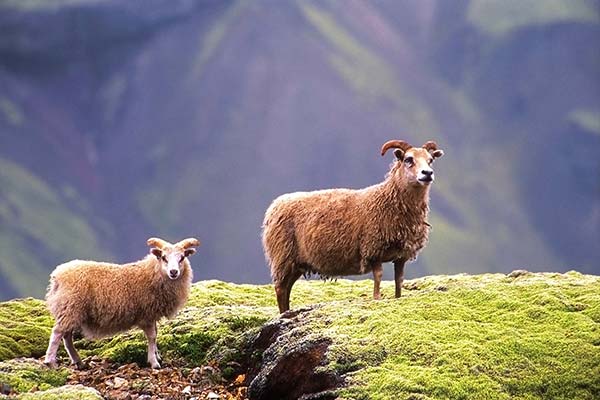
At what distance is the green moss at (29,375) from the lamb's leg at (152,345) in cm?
145

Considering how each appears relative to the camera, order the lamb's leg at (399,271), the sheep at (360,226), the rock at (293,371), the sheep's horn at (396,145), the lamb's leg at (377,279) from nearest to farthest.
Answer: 1. the rock at (293,371)
2. the lamb's leg at (377,279)
3. the sheep at (360,226)
4. the sheep's horn at (396,145)
5. the lamb's leg at (399,271)

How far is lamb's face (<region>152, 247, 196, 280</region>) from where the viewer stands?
46.4 feet

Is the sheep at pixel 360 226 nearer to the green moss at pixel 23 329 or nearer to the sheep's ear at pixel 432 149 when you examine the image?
the sheep's ear at pixel 432 149

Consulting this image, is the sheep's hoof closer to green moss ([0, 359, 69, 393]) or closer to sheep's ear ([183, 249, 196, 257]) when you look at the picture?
green moss ([0, 359, 69, 393])

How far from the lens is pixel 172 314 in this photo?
1463 centimetres

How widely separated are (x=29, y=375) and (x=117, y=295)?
2.50 m

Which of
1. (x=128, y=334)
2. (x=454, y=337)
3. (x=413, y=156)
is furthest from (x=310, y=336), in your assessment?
(x=128, y=334)

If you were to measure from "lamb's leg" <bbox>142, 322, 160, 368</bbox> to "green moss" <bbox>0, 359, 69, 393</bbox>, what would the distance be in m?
1.45

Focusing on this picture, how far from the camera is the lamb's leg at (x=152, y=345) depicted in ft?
44.9

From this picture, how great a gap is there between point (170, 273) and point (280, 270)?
2206 millimetres

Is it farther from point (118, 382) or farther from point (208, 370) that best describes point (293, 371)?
point (118, 382)

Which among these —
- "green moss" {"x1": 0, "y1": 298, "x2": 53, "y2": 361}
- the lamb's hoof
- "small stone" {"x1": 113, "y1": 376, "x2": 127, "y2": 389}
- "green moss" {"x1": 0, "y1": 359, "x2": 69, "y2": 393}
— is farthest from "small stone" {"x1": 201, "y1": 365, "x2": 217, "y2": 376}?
"green moss" {"x1": 0, "y1": 298, "x2": 53, "y2": 361}

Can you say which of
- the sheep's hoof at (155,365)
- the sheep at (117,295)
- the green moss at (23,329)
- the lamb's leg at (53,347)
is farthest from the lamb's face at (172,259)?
the green moss at (23,329)

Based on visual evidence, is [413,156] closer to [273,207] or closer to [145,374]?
[273,207]
